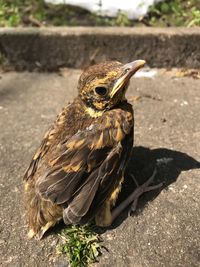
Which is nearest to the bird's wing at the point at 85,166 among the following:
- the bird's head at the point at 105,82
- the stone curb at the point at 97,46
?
the bird's head at the point at 105,82

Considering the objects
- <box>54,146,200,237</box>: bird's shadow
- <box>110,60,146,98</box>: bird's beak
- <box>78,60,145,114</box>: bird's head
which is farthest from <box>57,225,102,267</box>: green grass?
<box>110,60,146,98</box>: bird's beak

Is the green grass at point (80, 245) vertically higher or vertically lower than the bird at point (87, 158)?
lower

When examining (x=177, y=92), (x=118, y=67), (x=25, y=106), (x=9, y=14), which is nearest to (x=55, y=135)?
(x=118, y=67)

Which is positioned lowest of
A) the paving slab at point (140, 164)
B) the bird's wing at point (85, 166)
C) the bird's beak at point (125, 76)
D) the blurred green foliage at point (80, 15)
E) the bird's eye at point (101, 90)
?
the paving slab at point (140, 164)

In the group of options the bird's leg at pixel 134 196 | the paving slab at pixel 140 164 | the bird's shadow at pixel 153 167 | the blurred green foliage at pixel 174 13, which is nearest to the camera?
the paving slab at pixel 140 164

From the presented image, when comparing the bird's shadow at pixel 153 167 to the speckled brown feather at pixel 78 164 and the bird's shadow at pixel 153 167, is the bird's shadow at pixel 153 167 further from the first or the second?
the speckled brown feather at pixel 78 164

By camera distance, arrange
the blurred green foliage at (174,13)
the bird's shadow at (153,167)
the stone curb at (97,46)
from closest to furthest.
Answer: the bird's shadow at (153,167), the stone curb at (97,46), the blurred green foliage at (174,13)

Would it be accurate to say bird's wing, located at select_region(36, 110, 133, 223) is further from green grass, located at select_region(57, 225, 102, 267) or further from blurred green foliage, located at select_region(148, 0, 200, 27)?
blurred green foliage, located at select_region(148, 0, 200, 27)
